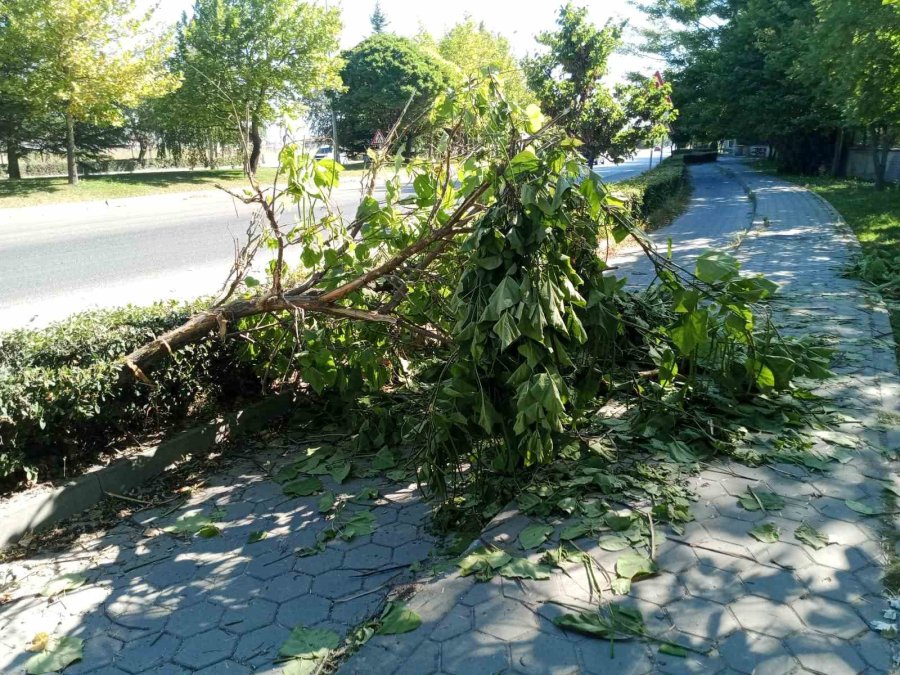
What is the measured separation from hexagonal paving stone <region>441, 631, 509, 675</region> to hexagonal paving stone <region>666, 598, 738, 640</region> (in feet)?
2.20

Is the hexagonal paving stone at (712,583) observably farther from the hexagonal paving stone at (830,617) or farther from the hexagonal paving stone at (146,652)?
the hexagonal paving stone at (146,652)

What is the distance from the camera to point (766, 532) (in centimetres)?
307

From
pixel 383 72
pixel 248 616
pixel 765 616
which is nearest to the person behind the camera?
pixel 765 616

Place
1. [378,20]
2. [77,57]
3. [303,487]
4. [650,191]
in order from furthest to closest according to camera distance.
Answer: [378,20]
[77,57]
[650,191]
[303,487]

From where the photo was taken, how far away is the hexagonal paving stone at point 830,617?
2.42m

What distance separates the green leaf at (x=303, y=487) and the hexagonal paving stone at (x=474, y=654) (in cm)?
192

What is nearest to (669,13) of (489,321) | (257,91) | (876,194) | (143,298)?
(876,194)

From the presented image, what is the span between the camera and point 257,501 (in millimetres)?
4141

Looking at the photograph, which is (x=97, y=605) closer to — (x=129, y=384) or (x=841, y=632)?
(x=129, y=384)

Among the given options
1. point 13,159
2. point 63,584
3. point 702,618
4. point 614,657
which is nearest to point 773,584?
point 702,618

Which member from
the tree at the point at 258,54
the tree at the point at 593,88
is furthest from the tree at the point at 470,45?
the tree at the point at 593,88

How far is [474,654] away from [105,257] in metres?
10.4

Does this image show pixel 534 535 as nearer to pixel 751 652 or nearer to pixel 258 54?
pixel 751 652

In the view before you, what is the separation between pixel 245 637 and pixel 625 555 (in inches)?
66.1
